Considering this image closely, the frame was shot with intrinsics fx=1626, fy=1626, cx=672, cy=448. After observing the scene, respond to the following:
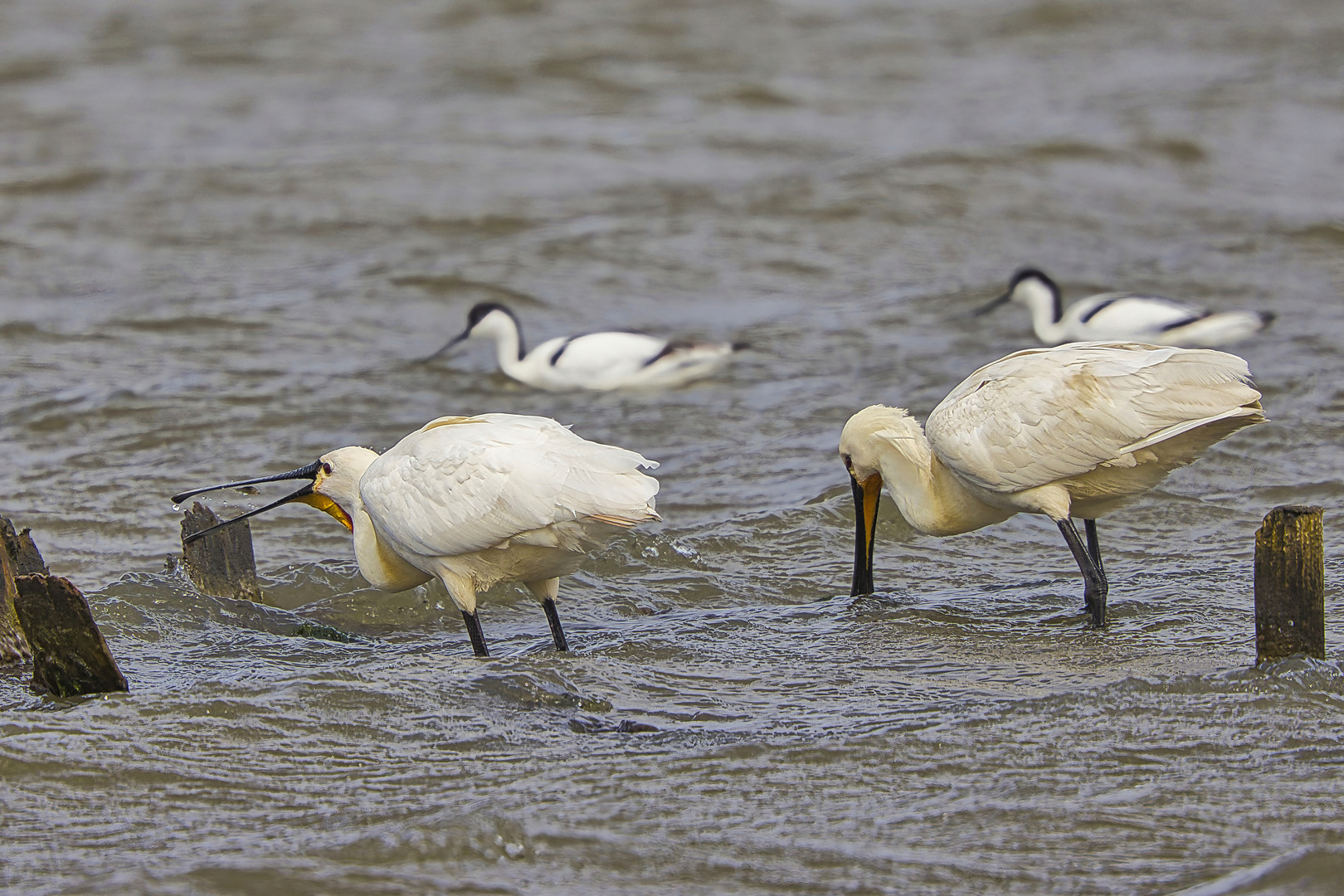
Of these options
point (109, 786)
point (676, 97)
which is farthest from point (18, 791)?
point (676, 97)

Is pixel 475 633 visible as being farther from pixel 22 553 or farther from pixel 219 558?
pixel 22 553

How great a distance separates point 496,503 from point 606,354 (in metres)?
6.78

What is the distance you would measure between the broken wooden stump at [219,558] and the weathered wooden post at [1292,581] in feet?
14.1

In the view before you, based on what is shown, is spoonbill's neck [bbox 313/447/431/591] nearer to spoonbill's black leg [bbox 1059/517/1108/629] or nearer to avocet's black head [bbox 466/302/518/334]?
spoonbill's black leg [bbox 1059/517/1108/629]

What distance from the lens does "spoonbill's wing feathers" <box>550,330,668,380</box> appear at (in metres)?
12.8

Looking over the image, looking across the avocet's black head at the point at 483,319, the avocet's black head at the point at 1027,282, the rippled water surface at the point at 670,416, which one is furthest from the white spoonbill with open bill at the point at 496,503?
the avocet's black head at the point at 1027,282

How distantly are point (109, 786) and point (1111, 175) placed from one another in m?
15.5

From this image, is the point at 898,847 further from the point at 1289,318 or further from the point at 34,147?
the point at 34,147

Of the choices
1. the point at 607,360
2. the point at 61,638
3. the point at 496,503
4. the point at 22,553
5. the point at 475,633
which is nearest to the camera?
the point at 61,638

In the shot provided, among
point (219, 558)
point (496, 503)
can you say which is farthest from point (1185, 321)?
point (219, 558)

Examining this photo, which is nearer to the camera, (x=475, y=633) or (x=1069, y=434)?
(x=475, y=633)

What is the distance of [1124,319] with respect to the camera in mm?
13227

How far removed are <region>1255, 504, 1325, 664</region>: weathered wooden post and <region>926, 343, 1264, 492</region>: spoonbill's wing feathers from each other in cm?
129

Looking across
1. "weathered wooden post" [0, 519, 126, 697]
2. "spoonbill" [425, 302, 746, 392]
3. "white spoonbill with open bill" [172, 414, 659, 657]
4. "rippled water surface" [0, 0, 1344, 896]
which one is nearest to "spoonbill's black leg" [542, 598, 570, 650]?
"white spoonbill with open bill" [172, 414, 659, 657]
